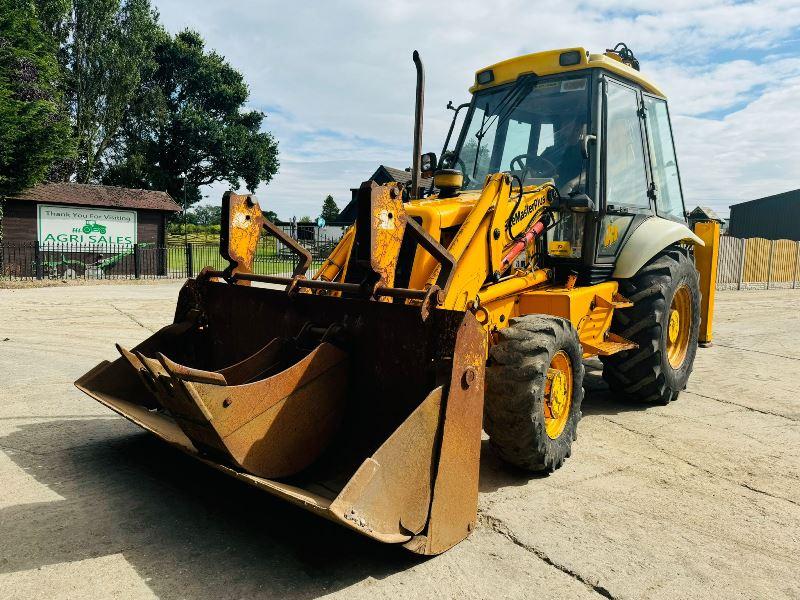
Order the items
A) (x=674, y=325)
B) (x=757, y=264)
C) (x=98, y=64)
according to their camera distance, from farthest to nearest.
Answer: (x=98, y=64) → (x=757, y=264) → (x=674, y=325)

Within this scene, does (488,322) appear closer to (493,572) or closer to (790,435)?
(493,572)

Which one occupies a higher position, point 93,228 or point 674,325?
point 93,228

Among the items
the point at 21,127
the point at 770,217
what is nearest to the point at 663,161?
the point at 21,127

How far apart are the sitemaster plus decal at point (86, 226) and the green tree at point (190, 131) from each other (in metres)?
16.2

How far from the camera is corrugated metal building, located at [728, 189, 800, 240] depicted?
131 feet

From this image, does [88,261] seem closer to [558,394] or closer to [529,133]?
[529,133]

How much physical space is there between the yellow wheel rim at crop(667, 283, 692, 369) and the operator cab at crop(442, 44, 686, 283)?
0.89 meters

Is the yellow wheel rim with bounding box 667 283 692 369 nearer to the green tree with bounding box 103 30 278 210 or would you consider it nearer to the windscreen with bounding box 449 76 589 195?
the windscreen with bounding box 449 76 589 195

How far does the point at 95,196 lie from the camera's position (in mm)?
22094

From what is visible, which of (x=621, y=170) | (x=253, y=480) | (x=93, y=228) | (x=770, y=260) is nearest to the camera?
(x=253, y=480)

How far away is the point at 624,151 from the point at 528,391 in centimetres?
308

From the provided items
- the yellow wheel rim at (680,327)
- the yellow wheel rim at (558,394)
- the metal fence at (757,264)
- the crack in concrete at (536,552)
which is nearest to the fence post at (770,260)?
the metal fence at (757,264)

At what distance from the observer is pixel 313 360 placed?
326cm

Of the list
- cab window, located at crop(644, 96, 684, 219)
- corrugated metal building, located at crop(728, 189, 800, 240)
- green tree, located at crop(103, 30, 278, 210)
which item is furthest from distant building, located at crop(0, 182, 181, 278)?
corrugated metal building, located at crop(728, 189, 800, 240)
